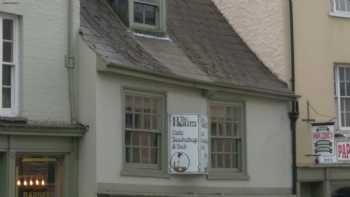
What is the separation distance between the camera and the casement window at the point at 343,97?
928 inches

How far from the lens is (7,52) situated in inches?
657

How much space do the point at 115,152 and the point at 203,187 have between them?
295 centimetres

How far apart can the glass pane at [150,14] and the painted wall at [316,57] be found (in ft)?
15.3

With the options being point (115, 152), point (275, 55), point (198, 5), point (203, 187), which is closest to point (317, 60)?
point (275, 55)

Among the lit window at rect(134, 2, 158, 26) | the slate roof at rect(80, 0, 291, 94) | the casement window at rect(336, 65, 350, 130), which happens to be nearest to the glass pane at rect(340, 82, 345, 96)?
the casement window at rect(336, 65, 350, 130)

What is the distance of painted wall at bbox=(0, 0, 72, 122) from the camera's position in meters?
16.6

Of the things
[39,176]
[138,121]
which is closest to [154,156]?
[138,121]

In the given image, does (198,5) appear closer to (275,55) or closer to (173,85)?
(275,55)

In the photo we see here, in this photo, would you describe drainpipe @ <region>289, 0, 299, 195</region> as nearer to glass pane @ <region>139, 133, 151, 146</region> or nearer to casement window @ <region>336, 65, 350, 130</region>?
casement window @ <region>336, 65, 350, 130</region>

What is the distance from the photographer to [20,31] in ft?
55.1

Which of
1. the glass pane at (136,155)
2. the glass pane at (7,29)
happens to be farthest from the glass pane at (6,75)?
the glass pane at (136,155)

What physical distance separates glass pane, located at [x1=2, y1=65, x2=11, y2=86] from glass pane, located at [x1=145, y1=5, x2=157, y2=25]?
14.8ft

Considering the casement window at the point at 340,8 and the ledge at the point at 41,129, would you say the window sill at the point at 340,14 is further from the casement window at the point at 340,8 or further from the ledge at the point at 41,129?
the ledge at the point at 41,129

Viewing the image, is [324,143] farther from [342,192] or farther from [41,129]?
[41,129]
